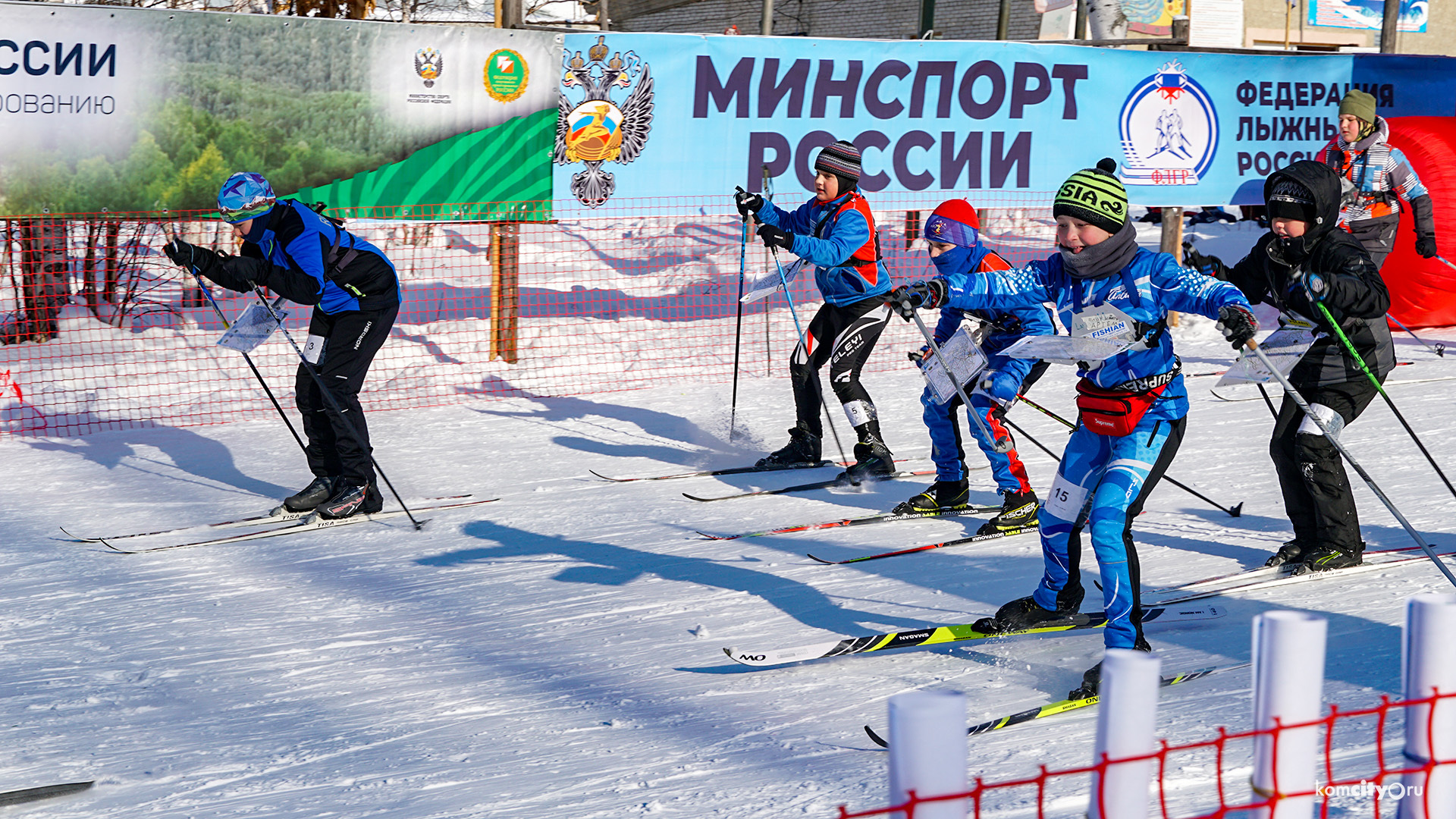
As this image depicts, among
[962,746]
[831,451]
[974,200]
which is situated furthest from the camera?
[974,200]

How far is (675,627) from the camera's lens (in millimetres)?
4484

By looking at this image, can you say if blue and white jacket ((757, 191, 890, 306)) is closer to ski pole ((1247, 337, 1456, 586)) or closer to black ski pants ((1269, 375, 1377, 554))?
black ski pants ((1269, 375, 1377, 554))

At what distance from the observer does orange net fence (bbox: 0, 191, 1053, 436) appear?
8.80 m

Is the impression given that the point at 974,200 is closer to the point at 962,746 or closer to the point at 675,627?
the point at 675,627

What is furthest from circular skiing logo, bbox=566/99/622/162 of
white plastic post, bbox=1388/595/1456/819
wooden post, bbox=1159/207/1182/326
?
white plastic post, bbox=1388/595/1456/819

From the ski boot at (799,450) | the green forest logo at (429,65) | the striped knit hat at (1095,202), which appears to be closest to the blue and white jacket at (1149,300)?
the striped knit hat at (1095,202)

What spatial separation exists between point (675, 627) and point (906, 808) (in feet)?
9.65

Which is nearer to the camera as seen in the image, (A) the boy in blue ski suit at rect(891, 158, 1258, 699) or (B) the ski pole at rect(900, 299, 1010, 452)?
(A) the boy in blue ski suit at rect(891, 158, 1258, 699)

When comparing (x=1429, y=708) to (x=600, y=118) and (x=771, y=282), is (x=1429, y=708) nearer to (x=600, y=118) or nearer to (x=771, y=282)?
(x=771, y=282)

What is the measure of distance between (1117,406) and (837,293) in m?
3.02

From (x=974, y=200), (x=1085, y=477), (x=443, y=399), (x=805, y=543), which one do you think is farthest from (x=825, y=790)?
(x=974, y=200)

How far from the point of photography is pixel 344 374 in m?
6.08

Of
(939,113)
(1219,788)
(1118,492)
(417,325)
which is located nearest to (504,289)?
(417,325)

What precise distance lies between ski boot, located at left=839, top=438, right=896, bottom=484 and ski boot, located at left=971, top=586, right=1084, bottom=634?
103 inches
